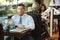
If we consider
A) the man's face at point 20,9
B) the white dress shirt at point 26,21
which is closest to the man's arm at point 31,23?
the white dress shirt at point 26,21

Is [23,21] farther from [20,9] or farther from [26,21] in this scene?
[20,9]

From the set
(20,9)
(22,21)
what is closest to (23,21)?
(22,21)

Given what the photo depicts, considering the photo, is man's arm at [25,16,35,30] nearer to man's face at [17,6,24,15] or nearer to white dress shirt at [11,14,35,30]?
white dress shirt at [11,14,35,30]

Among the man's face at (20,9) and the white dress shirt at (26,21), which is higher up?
the man's face at (20,9)

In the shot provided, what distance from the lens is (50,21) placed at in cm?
177

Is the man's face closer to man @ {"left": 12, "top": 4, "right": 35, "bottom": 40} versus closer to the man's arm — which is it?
man @ {"left": 12, "top": 4, "right": 35, "bottom": 40}

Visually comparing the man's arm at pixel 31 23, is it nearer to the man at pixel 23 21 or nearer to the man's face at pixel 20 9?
the man at pixel 23 21

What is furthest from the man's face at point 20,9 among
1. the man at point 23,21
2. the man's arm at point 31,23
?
the man's arm at point 31,23

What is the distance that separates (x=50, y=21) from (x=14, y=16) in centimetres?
41

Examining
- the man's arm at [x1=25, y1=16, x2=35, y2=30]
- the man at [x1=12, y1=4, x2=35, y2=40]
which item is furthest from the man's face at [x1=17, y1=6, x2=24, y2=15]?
the man's arm at [x1=25, y1=16, x2=35, y2=30]

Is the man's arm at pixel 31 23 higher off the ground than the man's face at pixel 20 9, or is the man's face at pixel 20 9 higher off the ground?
the man's face at pixel 20 9

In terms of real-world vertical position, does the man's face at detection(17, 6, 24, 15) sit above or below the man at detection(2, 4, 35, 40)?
above

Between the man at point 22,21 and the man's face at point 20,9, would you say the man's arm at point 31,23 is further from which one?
the man's face at point 20,9

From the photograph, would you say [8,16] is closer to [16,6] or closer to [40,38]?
[16,6]
